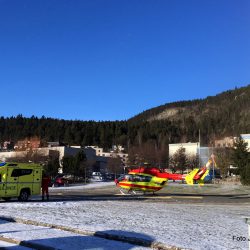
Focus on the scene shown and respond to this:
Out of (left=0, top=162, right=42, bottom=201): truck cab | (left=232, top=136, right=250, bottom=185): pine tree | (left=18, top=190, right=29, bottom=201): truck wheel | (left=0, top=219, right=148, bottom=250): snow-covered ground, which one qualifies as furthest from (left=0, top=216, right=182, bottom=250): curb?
(left=232, top=136, right=250, bottom=185): pine tree

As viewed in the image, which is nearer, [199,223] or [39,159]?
[199,223]

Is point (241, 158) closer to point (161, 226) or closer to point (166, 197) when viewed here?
point (166, 197)

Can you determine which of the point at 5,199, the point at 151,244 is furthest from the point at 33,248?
the point at 5,199

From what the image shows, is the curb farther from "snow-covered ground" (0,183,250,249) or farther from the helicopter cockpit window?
the helicopter cockpit window

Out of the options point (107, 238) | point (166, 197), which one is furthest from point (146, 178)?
point (107, 238)

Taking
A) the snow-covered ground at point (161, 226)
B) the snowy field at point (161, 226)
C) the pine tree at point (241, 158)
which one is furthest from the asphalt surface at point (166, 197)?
the pine tree at point (241, 158)

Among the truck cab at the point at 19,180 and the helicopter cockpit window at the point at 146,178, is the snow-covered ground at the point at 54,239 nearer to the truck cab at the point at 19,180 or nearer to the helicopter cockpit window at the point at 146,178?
the truck cab at the point at 19,180

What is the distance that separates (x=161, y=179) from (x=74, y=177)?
4052 centimetres

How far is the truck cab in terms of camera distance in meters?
27.5

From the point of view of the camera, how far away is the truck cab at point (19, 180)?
90.3 ft

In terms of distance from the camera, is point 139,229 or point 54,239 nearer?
point 54,239

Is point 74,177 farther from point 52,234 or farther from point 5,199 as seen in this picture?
point 52,234

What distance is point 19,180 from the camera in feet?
93.4

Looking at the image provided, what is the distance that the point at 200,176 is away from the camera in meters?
49.2
